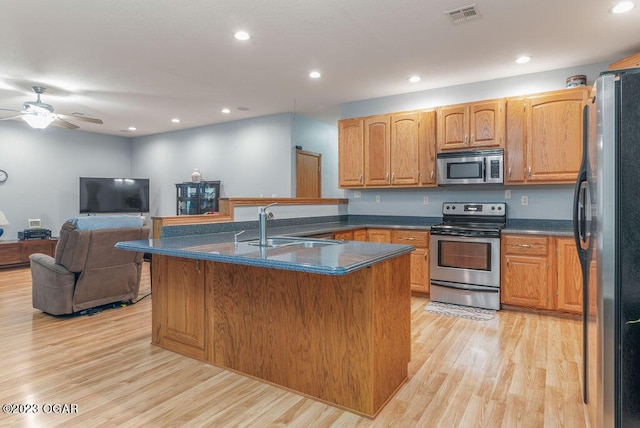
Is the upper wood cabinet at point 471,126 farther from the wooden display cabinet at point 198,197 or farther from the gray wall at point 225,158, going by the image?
the wooden display cabinet at point 198,197

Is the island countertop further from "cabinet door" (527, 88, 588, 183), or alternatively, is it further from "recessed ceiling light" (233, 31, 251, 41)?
"cabinet door" (527, 88, 588, 183)

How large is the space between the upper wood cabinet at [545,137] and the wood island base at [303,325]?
2.42m

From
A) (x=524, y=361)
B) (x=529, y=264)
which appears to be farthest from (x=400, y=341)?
(x=529, y=264)

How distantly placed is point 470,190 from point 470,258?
3.18 feet

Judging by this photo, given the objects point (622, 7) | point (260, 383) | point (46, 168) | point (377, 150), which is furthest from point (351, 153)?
point (46, 168)

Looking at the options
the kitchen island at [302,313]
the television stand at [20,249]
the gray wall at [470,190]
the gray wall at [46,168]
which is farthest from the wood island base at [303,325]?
the gray wall at [46,168]

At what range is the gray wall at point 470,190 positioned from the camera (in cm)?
415

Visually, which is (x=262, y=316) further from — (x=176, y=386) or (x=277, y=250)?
(x=176, y=386)

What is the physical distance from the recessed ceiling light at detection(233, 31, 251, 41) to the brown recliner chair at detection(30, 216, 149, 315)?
6.93 ft

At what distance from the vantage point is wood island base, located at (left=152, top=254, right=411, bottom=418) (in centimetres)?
207

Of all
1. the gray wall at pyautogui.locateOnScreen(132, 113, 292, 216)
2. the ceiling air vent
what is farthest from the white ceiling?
the gray wall at pyautogui.locateOnScreen(132, 113, 292, 216)

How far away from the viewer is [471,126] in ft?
14.2

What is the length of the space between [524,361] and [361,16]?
2.84 metres

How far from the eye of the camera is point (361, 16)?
293 cm
